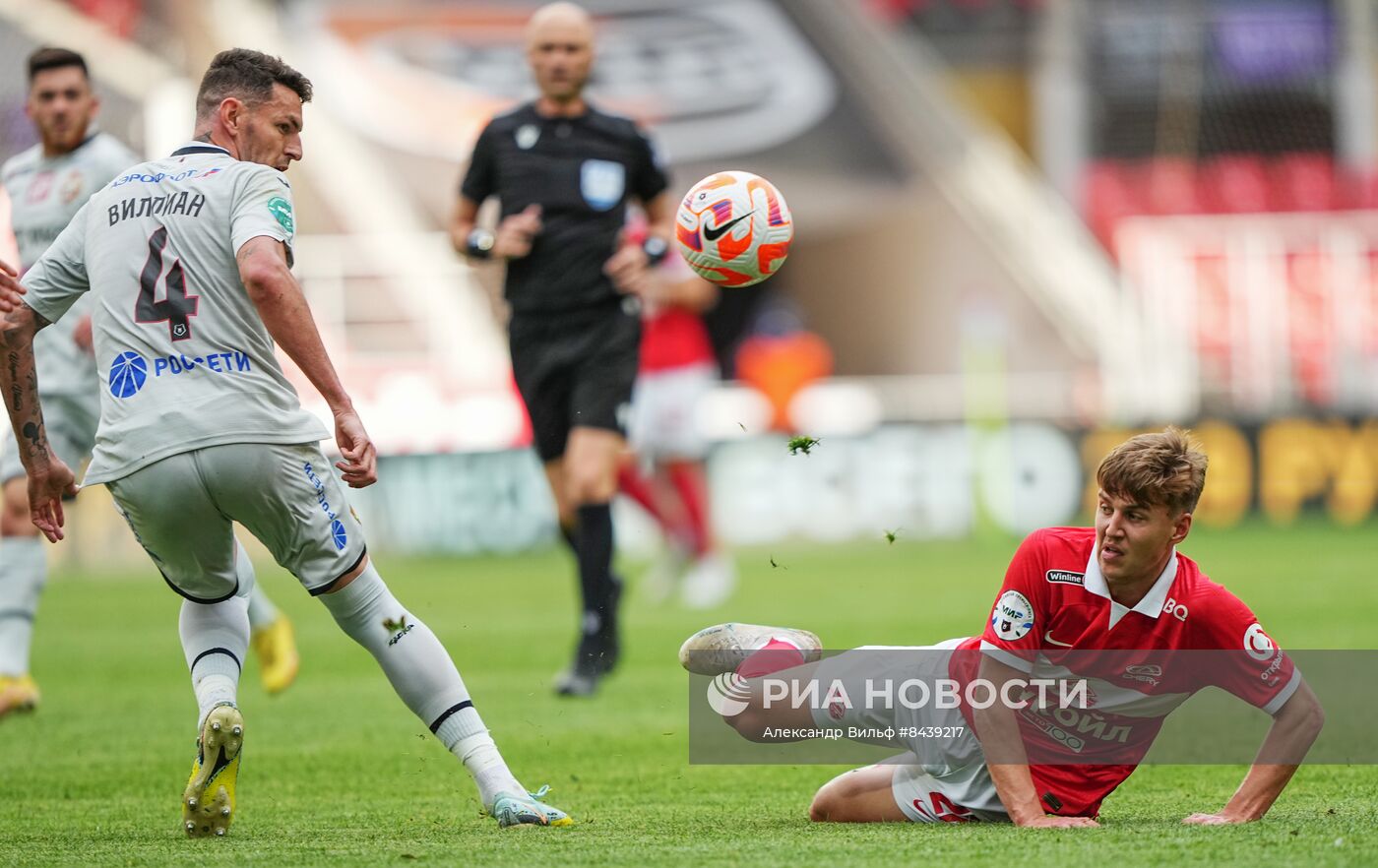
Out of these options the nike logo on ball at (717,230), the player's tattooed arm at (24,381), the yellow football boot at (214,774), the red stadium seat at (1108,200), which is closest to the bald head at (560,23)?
the nike logo on ball at (717,230)

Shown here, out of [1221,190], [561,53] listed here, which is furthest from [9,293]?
[1221,190]

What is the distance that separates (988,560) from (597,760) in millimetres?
9868

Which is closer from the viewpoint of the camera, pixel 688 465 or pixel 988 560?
pixel 688 465

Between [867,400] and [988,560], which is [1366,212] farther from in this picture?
[988,560]

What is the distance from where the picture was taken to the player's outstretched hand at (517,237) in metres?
7.83

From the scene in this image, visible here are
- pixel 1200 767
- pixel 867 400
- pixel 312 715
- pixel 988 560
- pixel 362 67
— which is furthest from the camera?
pixel 362 67

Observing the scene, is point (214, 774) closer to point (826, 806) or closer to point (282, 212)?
point (282, 212)

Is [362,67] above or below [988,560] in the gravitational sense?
above

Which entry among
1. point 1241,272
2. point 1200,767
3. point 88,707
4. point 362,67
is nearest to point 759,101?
point 362,67

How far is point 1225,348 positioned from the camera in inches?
1071

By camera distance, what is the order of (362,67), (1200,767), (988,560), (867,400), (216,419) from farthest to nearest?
(362,67)
(867,400)
(988,560)
(1200,767)
(216,419)

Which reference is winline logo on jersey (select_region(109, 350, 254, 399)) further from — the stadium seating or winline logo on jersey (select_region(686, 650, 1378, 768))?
the stadium seating

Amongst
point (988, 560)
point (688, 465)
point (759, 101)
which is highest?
point (759, 101)

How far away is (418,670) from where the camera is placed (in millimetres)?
4699
